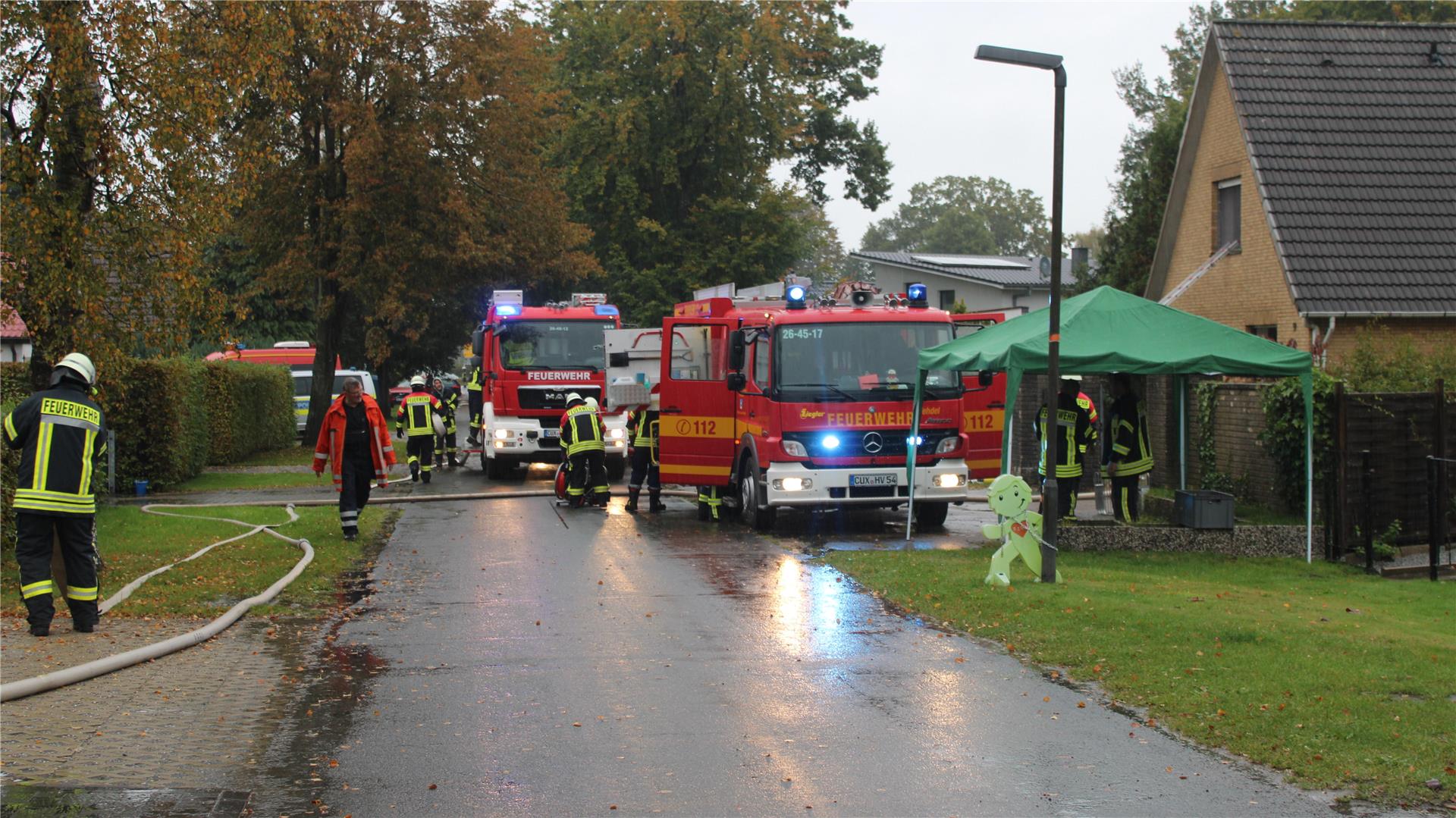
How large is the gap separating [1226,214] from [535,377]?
12670mm

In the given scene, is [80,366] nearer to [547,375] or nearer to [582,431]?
[582,431]

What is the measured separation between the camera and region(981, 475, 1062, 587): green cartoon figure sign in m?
11.7

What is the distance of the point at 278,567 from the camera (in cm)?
1346

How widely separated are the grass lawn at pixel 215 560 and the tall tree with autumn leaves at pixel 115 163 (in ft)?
6.80

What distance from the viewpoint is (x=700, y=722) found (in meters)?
7.36

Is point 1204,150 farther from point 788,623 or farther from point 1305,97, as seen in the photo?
point 788,623

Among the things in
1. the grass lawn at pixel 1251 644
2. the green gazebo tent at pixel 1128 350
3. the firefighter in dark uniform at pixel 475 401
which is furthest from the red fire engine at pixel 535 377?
the grass lawn at pixel 1251 644

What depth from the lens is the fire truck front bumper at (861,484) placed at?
1595 centimetres

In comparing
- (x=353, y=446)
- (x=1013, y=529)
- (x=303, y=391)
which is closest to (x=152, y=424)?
(x=353, y=446)

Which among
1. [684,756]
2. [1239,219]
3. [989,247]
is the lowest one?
[684,756]

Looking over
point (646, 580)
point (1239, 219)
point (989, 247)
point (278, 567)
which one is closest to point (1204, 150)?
point (1239, 219)

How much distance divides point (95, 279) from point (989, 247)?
409ft

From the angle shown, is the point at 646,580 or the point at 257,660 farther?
the point at 646,580

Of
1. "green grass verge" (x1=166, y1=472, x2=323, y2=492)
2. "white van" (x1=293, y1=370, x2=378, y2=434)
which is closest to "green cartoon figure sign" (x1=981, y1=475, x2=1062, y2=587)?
"green grass verge" (x1=166, y1=472, x2=323, y2=492)
